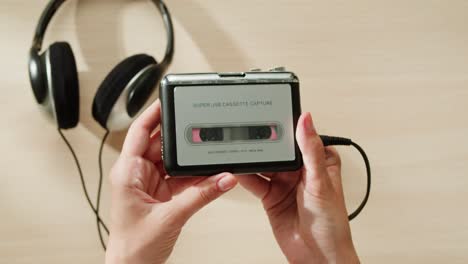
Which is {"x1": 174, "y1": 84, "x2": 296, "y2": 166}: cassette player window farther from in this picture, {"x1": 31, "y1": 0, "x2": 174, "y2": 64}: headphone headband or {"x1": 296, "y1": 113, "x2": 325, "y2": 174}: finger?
{"x1": 31, "y1": 0, "x2": 174, "y2": 64}: headphone headband

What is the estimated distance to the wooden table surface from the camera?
2.32 ft

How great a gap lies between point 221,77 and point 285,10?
32 centimetres

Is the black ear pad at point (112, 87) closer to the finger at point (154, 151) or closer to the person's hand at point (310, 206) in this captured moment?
the finger at point (154, 151)

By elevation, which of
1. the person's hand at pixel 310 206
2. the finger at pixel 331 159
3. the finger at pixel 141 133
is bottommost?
the person's hand at pixel 310 206

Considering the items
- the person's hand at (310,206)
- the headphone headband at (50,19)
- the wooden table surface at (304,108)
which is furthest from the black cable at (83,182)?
the person's hand at (310,206)

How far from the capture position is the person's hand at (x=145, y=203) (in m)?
0.50

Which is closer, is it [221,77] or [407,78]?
[221,77]

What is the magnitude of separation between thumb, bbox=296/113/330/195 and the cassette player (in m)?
0.01

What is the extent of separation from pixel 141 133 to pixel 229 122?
0.13 m

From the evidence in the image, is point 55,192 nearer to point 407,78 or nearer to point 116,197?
point 116,197

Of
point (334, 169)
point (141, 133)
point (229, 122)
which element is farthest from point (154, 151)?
point (334, 169)

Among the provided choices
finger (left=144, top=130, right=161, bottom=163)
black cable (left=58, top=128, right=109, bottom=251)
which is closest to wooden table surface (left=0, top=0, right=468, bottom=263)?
black cable (left=58, top=128, right=109, bottom=251)

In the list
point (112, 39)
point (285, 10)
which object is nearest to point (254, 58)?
point (285, 10)

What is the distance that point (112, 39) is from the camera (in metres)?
0.75
